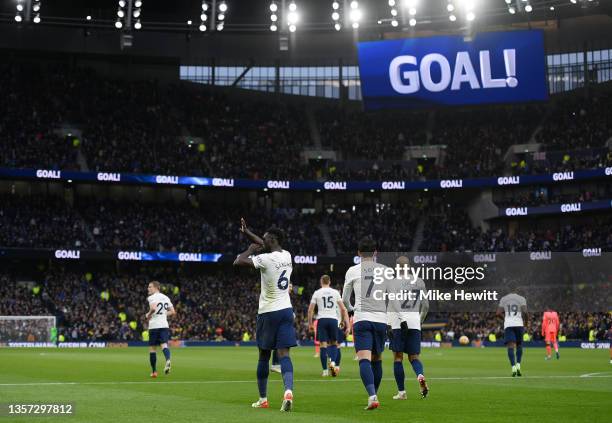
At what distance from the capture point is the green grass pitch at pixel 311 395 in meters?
13.4

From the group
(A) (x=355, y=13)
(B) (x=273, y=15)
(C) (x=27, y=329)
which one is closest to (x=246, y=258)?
(C) (x=27, y=329)

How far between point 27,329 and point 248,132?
32542 mm

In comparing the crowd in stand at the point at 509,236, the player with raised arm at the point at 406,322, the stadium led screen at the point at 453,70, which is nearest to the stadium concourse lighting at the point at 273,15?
the stadium led screen at the point at 453,70

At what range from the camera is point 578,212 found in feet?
247

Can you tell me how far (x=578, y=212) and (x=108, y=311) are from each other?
40.2 m

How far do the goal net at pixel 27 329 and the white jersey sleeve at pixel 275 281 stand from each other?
147ft

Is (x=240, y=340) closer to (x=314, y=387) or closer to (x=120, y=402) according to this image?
(x=314, y=387)

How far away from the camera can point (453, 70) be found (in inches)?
2657

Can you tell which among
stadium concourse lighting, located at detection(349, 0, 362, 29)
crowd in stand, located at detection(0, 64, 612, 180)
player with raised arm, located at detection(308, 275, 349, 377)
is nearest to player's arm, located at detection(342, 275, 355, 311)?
player with raised arm, located at detection(308, 275, 349, 377)

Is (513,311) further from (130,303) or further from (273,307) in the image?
(130,303)

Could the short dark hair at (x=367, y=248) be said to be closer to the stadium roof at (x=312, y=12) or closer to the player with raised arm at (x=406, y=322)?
the player with raised arm at (x=406, y=322)

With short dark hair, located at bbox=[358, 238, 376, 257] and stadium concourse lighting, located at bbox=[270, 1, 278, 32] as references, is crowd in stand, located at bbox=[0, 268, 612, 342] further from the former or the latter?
short dark hair, located at bbox=[358, 238, 376, 257]

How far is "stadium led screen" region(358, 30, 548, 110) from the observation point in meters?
65.2

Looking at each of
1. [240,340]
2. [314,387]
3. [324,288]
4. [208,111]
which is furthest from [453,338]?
[314,387]
